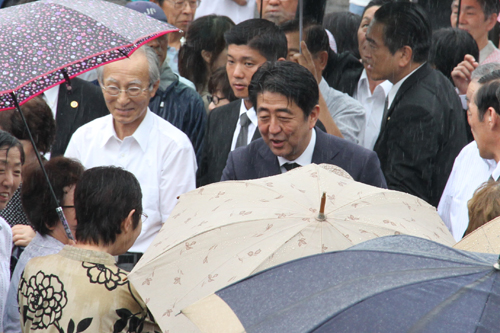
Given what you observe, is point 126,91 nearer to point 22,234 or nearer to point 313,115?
point 22,234

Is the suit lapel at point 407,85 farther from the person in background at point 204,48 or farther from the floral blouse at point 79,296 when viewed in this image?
the floral blouse at point 79,296

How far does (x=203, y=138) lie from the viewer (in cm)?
563

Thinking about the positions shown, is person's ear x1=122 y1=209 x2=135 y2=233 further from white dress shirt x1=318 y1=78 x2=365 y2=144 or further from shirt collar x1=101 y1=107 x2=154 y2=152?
white dress shirt x1=318 y1=78 x2=365 y2=144

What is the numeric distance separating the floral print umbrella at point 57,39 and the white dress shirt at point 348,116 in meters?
1.78

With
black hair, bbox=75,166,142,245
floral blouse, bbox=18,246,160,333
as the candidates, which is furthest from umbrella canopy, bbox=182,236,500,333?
black hair, bbox=75,166,142,245

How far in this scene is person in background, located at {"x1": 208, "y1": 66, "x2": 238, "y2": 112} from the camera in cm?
611

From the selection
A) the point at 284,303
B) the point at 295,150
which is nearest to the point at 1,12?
the point at 295,150

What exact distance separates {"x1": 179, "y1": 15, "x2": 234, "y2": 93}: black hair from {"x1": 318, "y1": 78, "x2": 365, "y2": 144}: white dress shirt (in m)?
1.63

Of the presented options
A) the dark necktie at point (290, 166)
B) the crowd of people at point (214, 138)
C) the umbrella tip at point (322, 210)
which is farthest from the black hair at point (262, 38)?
the umbrella tip at point (322, 210)

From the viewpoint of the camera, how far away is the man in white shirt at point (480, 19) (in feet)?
21.4

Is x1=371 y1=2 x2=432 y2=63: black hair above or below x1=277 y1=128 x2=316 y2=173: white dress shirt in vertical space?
above

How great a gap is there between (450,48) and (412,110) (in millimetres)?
1422

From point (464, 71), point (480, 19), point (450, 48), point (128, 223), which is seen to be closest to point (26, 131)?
point (128, 223)

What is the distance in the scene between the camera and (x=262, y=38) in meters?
5.48
